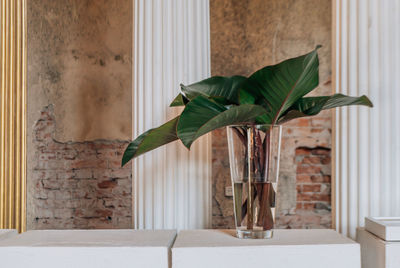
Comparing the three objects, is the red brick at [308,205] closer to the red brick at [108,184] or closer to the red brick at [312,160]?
the red brick at [312,160]

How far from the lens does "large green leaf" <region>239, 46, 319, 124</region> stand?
1050 millimetres

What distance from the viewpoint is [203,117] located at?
1003 millimetres

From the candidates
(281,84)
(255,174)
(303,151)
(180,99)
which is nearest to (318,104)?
(281,84)

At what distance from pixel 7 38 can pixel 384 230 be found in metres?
1.50

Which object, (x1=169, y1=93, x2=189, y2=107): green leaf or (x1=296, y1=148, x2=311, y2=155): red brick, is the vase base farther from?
(x1=296, y1=148, x2=311, y2=155): red brick

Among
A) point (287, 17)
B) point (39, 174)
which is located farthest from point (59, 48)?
point (287, 17)

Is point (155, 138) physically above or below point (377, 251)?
above

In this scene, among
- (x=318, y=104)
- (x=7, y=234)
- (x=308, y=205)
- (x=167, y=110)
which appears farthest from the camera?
(x=308, y=205)

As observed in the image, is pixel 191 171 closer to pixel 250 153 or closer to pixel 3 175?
pixel 250 153

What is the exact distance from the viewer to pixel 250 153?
115 centimetres

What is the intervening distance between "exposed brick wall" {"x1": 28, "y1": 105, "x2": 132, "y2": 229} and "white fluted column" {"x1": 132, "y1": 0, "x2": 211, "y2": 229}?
222cm

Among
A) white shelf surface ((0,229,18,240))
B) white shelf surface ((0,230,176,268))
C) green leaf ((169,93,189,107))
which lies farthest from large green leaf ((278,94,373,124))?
white shelf surface ((0,229,18,240))

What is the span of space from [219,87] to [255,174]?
27 cm

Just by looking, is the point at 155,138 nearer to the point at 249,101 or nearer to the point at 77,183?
the point at 249,101
